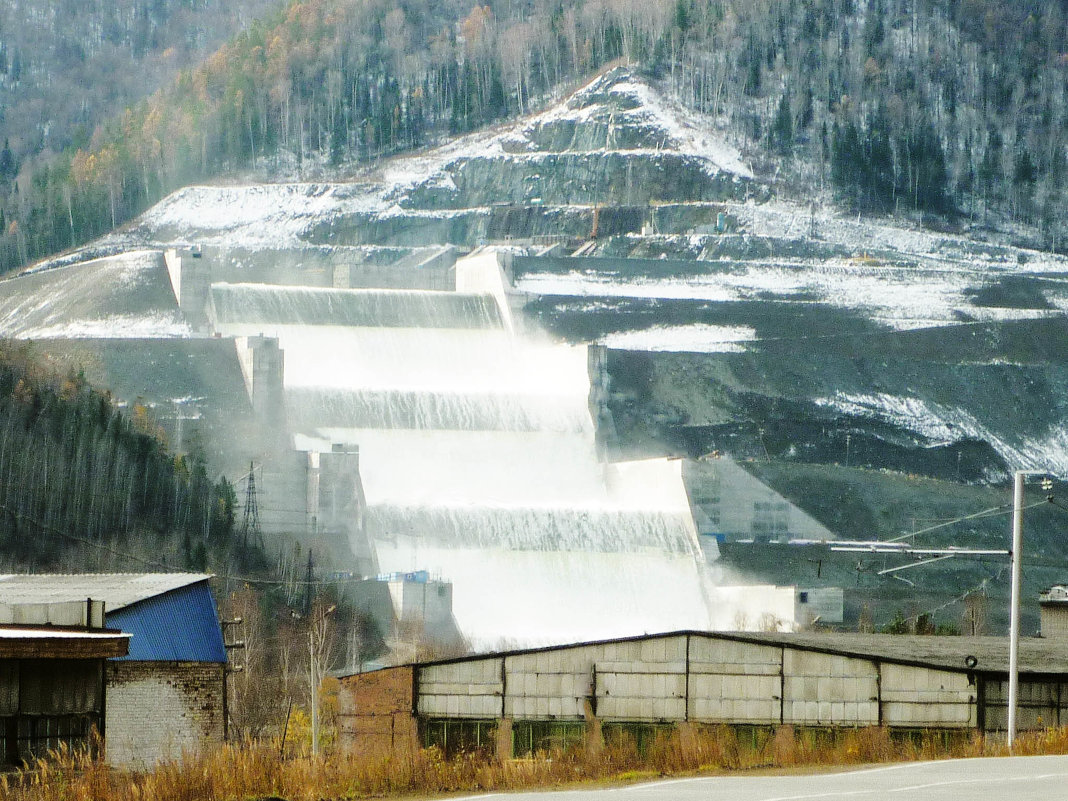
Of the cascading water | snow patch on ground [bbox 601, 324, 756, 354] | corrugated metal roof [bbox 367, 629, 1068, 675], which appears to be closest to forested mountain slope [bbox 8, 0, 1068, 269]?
snow patch on ground [bbox 601, 324, 756, 354]

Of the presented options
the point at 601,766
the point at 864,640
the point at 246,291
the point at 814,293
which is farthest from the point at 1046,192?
the point at 601,766

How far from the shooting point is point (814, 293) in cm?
7869

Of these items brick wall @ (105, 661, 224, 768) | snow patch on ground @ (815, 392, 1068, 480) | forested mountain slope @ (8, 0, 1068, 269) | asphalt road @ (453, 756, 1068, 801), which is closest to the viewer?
asphalt road @ (453, 756, 1068, 801)

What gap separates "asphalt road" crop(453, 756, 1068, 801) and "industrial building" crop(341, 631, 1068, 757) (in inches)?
428

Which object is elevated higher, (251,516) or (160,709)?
(160,709)

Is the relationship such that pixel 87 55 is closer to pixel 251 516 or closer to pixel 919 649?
pixel 251 516

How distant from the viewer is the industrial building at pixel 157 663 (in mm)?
22953

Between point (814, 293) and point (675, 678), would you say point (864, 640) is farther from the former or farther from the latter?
point (814, 293)

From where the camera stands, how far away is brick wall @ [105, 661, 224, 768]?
75.0 feet

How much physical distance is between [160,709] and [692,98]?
85442 mm

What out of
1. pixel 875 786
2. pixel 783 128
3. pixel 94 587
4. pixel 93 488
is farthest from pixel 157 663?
pixel 783 128

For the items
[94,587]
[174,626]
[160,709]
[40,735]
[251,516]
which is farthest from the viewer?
[251,516]

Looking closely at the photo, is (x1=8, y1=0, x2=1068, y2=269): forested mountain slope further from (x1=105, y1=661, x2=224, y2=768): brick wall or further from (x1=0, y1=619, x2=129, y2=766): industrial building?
(x1=0, y1=619, x2=129, y2=766): industrial building

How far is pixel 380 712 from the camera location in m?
28.5
